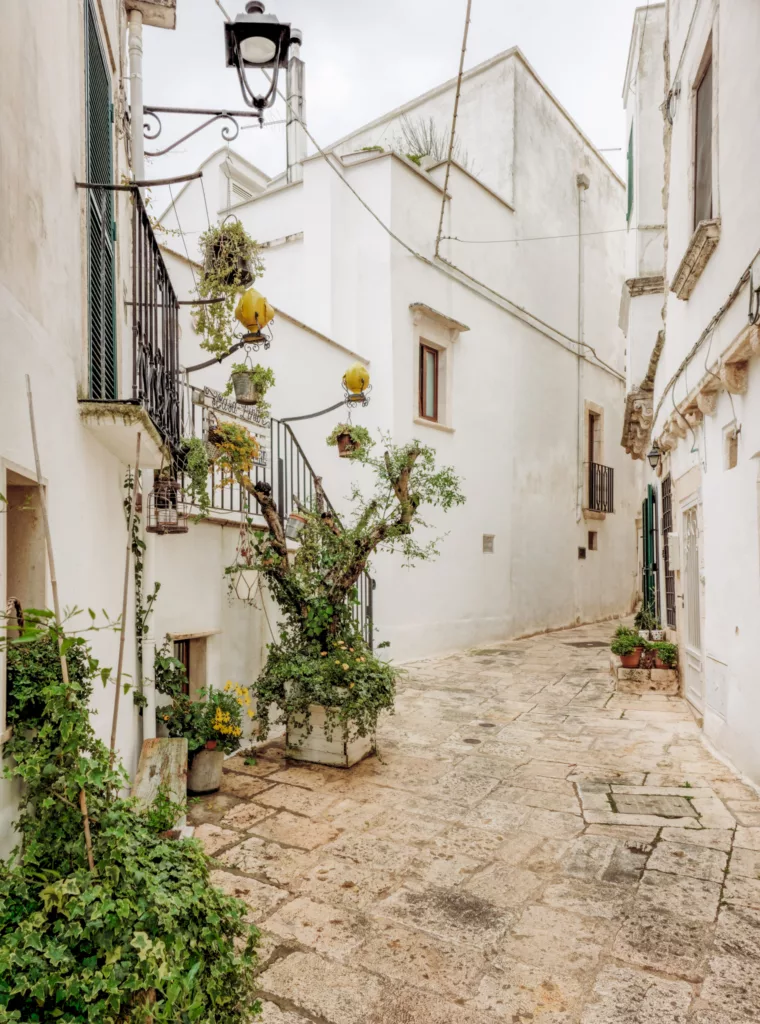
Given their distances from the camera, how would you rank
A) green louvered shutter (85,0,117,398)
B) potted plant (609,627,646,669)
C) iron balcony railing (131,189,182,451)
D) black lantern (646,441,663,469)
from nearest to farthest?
green louvered shutter (85,0,117,398)
iron balcony railing (131,189,182,451)
potted plant (609,627,646,669)
black lantern (646,441,663,469)

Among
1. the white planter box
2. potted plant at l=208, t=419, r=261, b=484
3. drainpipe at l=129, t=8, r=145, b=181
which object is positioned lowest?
the white planter box

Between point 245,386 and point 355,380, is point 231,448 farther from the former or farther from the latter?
point 355,380

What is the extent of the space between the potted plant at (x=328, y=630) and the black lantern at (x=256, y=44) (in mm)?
2828

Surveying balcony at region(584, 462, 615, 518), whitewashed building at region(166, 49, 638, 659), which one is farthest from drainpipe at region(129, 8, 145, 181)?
balcony at region(584, 462, 615, 518)

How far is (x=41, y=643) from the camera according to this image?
230 cm

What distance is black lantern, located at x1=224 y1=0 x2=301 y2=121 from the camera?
506cm

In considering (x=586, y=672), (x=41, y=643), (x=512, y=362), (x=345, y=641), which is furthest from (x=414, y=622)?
(x=41, y=643)

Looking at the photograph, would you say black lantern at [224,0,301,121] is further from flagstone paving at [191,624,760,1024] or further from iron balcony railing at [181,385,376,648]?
flagstone paving at [191,624,760,1024]

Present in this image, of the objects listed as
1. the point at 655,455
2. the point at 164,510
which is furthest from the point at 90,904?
the point at 655,455

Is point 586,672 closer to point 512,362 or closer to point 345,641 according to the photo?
point 345,641

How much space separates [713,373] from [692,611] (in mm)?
2996

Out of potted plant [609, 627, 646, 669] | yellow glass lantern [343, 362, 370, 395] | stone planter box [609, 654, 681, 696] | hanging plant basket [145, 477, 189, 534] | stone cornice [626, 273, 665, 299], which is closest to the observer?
hanging plant basket [145, 477, 189, 534]

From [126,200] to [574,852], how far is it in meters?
4.79

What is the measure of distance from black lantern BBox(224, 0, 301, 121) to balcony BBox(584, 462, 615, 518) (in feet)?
36.8
